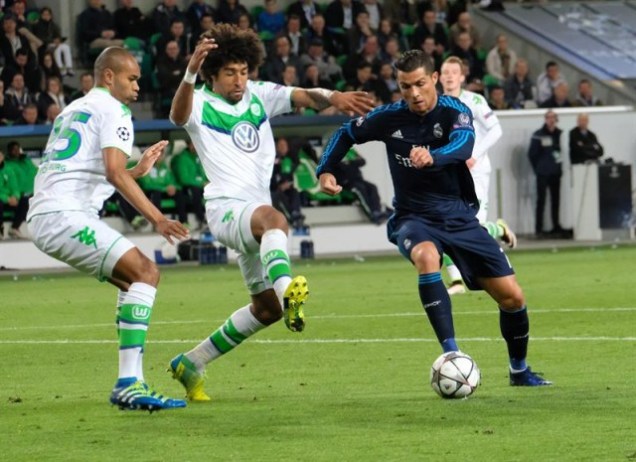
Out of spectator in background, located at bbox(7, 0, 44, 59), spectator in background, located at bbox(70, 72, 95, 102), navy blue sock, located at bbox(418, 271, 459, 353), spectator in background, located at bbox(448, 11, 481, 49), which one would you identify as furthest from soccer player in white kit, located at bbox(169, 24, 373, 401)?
spectator in background, located at bbox(448, 11, 481, 49)

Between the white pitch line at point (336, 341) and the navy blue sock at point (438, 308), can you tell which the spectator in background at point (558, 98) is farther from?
the navy blue sock at point (438, 308)

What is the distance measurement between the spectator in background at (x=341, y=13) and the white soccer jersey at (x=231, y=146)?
71.6 ft

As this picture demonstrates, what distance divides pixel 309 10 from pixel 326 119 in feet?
12.2

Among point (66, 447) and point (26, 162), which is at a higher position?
point (66, 447)

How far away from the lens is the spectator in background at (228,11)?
3059cm

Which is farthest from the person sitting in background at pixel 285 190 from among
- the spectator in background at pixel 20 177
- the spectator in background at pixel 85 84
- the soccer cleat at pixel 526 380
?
the soccer cleat at pixel 526 380

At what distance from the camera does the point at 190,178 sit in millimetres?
27875

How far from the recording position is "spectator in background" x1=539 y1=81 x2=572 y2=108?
104 feet

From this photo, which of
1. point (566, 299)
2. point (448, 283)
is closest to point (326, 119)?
point (448, 283)

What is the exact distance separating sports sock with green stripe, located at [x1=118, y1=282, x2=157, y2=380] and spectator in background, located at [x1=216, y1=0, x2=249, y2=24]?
70.3 feet

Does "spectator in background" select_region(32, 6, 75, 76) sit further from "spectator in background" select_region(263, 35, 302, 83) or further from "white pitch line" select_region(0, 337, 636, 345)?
"white pitch line" select_region(0, 337, 636, 345)

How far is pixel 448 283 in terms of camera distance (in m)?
19.2

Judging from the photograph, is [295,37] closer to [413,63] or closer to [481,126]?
[481,126]

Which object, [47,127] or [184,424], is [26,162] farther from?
[184,424]
